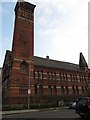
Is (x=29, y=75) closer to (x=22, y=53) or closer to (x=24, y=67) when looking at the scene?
(x=24, y=67)

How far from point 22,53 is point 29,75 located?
5.24 metres

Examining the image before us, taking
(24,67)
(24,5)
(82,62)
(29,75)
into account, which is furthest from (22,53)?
(82,62)

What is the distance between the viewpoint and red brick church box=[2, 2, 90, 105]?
43750mm

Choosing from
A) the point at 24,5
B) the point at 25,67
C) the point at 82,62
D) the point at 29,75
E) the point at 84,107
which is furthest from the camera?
the point at 82,62

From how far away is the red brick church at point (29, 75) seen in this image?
4375 centimetres

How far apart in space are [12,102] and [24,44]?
524 inches

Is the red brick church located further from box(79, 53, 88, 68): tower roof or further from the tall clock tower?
box(79, 53, 88, 68): tower roof

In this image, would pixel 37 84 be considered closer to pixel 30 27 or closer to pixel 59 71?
pixel 59 71

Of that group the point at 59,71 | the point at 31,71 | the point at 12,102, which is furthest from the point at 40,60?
the point at 12,102

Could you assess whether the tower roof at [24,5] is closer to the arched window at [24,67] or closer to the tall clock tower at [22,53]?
the tall clock tower at [22,53]

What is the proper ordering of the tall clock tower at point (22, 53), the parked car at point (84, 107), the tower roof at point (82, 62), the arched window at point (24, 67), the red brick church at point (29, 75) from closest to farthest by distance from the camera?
the parked car at point (84, 107)
the tall clock tower at point (22, 53)
the red brick church at point (29, 75)
the arched window at point (24, 67)
the tower roof at point (82, 62)

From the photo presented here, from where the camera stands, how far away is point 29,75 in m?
44.8

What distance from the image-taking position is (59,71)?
54656 millimetres

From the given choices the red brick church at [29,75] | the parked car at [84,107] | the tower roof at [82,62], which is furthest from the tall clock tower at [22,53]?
the parked car at [84,107]
